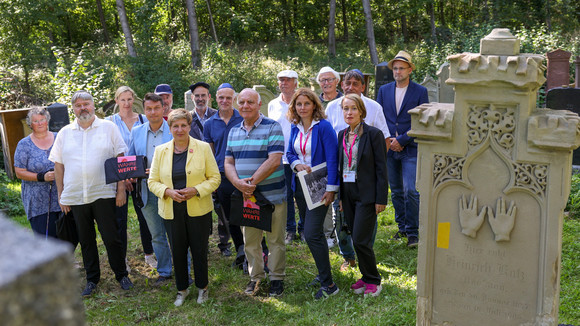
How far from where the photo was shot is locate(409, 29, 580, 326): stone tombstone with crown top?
3.60m

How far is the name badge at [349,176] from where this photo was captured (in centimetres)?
491

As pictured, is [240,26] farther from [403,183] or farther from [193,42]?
[403,183]

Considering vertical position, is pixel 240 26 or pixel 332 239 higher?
pixel 240 26

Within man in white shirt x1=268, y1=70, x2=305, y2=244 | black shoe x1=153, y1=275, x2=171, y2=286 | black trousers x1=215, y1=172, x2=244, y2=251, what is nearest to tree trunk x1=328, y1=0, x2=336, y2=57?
man in white shirt x1=268, y1=70, x2=305, y2=244

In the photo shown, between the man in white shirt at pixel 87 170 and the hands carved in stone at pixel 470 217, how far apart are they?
11.1 ft

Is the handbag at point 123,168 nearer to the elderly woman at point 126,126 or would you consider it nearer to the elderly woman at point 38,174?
the elderly woman at point 126,126

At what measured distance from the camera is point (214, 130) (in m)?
6.02

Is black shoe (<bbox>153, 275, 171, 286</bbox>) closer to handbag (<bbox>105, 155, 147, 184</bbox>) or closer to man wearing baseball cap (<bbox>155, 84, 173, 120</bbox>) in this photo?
handbag (<bbox>105, 155, 147, 184</bbox>)

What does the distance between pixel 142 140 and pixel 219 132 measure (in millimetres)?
858

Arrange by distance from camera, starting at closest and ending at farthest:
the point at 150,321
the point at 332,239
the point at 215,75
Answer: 1. the point at 150,321
2. the point at 332,239
3. the point at 215,75

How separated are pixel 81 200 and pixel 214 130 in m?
1.60

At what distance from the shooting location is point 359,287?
511 cm

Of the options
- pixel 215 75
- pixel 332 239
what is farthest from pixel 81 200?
pixel 215 75

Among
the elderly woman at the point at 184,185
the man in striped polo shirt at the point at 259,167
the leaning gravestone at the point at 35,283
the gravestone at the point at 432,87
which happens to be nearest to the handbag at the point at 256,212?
the man in striped polo shirt at the point at 259,167
